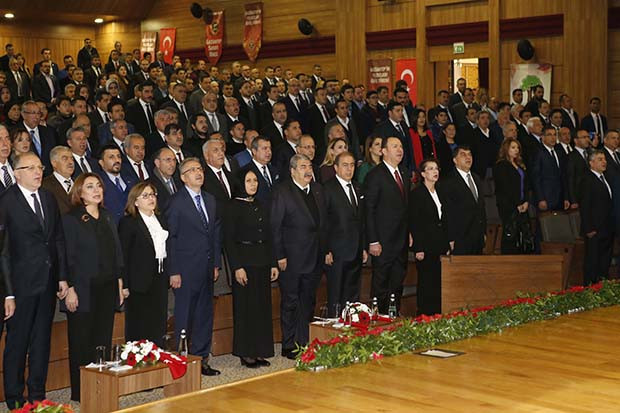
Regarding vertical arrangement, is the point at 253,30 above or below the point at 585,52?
above

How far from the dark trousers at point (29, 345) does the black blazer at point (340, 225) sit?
2.41 metres

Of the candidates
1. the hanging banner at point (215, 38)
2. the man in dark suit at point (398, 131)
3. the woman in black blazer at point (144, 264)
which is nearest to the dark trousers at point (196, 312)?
the woman in black blazer at point (144, 264)

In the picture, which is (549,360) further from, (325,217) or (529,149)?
(529,149)

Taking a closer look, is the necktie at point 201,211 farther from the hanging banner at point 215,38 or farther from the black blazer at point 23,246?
the hanging banner at point 215,38

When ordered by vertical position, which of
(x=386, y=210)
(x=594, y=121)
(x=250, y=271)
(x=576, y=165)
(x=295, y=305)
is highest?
(x=594, y=121)

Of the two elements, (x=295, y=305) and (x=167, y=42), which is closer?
(x=295, y=305)

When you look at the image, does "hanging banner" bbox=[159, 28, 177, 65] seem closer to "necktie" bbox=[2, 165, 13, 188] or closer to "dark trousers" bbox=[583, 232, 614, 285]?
"dark trousers" bbox=[583, 232, 614, 285]

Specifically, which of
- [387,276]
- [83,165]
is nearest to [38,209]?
[83,165]

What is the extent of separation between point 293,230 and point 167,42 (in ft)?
51.8

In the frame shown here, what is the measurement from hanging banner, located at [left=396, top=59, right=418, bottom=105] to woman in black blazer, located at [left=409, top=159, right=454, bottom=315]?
9.83 metres

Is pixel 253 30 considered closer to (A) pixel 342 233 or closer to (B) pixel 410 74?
(B) pixel 410 74

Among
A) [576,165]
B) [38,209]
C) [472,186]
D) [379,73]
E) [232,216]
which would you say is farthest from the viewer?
[379,73]

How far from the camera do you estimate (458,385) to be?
4.90 metres

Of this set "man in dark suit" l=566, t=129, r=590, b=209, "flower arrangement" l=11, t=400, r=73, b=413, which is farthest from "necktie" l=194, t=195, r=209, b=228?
"man in dark suit" l=566, t=129, r=590, b=209
